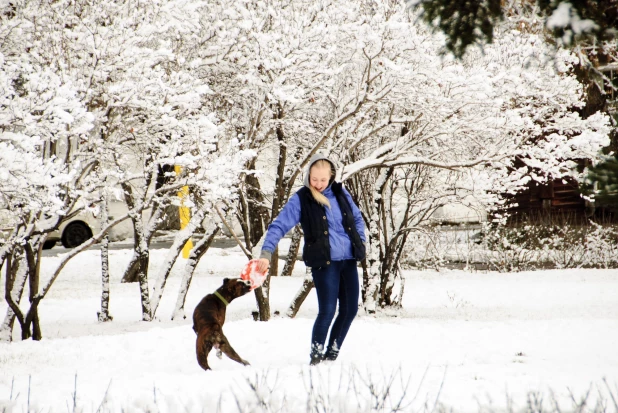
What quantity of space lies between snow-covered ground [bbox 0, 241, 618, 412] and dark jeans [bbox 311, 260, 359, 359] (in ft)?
0.82

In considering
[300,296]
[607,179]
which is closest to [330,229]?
[607,179]

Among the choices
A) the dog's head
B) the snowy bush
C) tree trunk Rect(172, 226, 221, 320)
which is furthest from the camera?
the snowy bush

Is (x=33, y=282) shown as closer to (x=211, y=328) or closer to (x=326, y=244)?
(x=211, y=328)

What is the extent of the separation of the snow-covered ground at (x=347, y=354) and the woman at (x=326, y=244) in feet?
1.28

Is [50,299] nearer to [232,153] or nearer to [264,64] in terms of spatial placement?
[232,153]

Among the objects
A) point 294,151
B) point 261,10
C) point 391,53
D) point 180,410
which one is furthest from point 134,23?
point 180,410

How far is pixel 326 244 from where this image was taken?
4664 millimetres

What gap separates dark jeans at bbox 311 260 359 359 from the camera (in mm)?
4664

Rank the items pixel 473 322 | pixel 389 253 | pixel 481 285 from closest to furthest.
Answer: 1. pixel 473 322
2. pixel 389 253
3. pixel 481 285

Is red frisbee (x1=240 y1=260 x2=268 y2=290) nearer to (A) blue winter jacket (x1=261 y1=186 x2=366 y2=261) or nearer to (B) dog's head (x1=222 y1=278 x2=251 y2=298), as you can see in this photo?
(A) blue winter jacket (x1=261 y1=186 x2=366 y2=261)

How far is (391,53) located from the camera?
8422 mm

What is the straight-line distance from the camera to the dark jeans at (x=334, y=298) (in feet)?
15.3

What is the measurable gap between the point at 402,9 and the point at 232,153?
3.14 m

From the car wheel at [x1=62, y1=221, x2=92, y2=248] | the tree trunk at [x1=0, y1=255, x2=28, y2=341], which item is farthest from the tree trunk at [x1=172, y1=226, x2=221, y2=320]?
the car wheel at [x1=62, y1=221, x2=92, y2=248]
